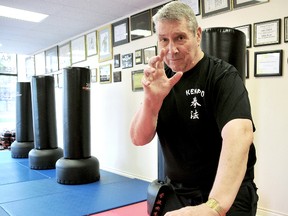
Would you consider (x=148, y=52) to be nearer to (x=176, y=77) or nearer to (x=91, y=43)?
(x=91, y=43)

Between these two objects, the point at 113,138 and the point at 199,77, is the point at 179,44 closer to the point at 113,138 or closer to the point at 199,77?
the point at 199,77

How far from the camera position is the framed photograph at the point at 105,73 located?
494 centimetres

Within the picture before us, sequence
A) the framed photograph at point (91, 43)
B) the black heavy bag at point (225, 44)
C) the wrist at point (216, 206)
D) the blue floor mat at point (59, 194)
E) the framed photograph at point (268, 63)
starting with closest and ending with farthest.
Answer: the wrist at point (216, 206) < the black heavy bag at point (225, 44) < the framed photograph at point (268, 63) < the blue floor mat at point (59, 194) < the framed photograph at point (91, 43)

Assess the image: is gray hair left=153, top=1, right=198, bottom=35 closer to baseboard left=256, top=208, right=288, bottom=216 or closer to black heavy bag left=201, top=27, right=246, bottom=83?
black heavy bag left=201, top=27, right=246, bottom=83

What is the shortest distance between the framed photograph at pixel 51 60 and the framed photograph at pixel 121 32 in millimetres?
2349

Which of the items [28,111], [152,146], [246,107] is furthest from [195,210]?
[28,111]

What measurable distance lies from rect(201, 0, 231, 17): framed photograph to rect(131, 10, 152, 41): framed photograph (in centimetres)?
93

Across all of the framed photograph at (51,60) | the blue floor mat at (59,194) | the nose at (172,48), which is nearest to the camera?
the nose at (172,48)

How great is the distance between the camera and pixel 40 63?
7.51 metres

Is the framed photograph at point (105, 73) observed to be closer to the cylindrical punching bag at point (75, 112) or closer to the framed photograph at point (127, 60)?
the framed photograph at point (127, 60)

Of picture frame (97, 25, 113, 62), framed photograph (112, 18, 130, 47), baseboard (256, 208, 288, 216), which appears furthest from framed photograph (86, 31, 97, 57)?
baseboard (256, 208, 288, 216)

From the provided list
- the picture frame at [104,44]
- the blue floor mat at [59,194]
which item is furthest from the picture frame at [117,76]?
the blue floor mat at [59,194]

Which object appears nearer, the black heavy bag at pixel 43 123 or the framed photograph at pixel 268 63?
the framed photograph at pixel 268 63

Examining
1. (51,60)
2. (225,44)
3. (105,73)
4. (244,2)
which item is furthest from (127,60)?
(51,60)
